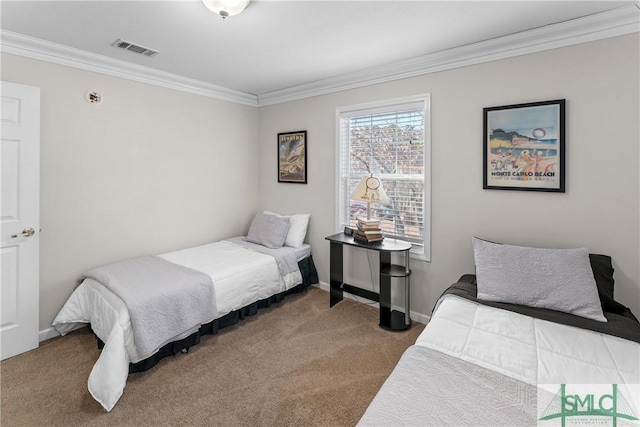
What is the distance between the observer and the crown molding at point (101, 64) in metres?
2.56

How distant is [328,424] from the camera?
188 centimetres

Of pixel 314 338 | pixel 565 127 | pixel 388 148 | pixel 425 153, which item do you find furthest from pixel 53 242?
pixel 565 127

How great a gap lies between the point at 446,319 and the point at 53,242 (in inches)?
129

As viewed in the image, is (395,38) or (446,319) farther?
(395,38)

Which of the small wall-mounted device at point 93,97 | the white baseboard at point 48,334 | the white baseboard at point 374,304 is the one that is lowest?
the white baseboard at point 48,334

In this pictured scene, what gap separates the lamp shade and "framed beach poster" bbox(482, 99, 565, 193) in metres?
0.90

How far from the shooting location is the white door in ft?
8.13

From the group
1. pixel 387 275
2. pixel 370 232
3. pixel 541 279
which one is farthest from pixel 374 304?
pixel 541 279

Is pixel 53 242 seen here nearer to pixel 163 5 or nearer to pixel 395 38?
pixel 163 5

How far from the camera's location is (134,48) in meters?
2.79

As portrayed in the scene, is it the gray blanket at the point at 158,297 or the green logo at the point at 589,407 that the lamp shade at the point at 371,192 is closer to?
the gray blanket at the point at 158,297

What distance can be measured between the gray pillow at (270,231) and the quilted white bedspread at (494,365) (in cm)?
223

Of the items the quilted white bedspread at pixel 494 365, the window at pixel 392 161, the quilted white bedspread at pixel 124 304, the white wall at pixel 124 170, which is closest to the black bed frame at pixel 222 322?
the quilted white bedspread at pixel 124 304

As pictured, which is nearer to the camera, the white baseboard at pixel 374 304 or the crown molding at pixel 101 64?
the crown molding at pixel 101 64
